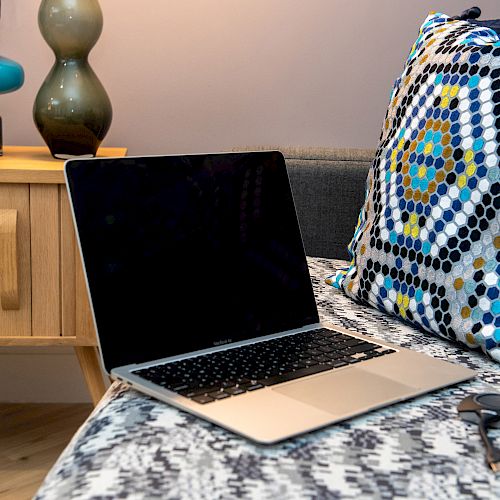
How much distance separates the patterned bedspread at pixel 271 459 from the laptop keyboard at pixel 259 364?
1.4 inches

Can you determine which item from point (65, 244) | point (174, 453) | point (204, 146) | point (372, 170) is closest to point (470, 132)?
point (372, 170)

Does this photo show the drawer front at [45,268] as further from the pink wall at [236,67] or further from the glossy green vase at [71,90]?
the pink wall at [236,67]

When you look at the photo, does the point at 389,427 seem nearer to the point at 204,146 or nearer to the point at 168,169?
the point at 168,169

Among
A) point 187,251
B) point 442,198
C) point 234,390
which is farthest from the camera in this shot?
point 442,198

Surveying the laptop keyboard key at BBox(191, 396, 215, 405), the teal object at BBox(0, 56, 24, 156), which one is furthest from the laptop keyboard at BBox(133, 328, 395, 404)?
the teal object at BBox(0, 56, 24, 156)

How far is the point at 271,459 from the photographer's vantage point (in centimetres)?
67

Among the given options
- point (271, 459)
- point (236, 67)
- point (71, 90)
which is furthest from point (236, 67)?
point (271, 459)

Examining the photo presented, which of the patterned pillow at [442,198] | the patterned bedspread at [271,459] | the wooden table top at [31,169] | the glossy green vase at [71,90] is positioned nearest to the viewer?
the patterned bedspread at [271,459]

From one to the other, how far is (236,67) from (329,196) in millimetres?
476

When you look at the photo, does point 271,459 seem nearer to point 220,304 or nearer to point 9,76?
point 220,304

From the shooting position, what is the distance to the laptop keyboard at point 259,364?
788 mm

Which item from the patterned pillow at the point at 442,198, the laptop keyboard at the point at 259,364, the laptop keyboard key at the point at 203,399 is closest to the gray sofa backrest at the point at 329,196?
the patterned pillow at the point at 442,198

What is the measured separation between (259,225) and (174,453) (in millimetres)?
400

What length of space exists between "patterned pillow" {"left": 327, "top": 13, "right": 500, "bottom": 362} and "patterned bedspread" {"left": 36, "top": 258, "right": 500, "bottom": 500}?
23 centimetres
